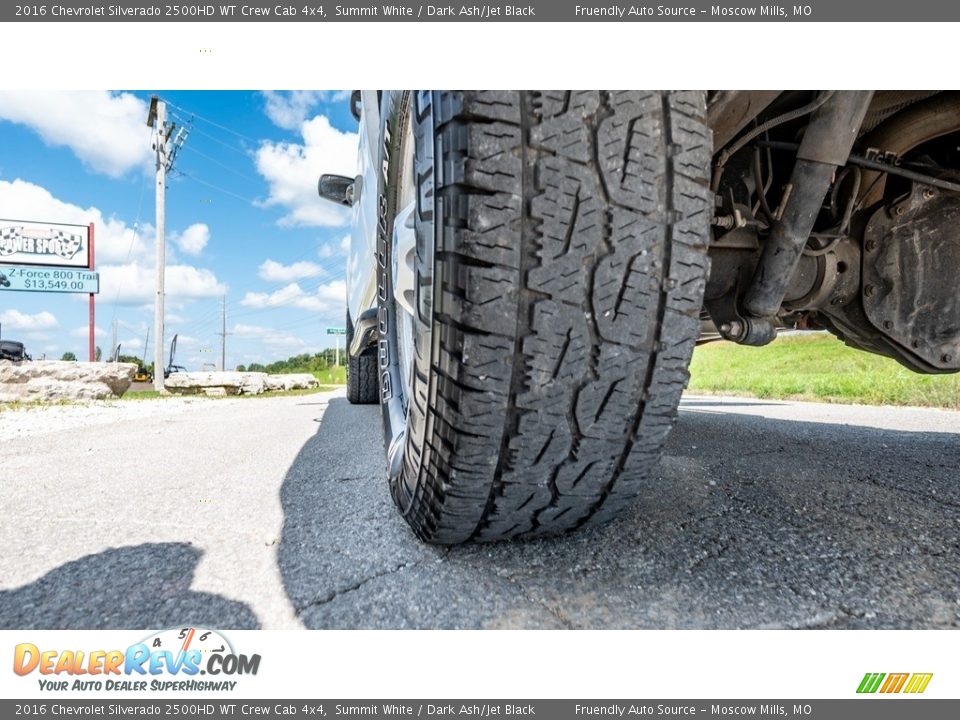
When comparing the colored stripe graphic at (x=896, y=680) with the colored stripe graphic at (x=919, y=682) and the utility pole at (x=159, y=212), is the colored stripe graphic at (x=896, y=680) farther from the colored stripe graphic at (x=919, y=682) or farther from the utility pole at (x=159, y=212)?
the utility pole at (x=159, y=212)

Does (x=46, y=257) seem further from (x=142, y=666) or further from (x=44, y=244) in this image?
(x=142, y=666)

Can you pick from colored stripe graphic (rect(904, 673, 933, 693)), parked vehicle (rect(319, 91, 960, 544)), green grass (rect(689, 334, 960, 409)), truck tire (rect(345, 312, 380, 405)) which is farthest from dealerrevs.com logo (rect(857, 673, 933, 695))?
truck tire (rect(345, 312, 380, 405))

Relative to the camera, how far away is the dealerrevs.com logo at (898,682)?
2.27 ft

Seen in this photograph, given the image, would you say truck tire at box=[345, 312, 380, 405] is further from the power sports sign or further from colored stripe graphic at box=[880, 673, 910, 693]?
the power sports sign

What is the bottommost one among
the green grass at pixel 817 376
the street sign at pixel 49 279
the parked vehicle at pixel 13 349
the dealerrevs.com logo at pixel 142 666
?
the parked vehicle at pixel 13 349

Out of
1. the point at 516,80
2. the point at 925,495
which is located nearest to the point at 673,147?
the point at 516,80

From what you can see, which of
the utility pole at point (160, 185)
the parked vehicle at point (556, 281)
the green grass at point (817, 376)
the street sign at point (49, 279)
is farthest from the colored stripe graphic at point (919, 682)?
the street sign at point (49, 279)

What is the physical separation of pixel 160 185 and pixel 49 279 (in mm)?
5226

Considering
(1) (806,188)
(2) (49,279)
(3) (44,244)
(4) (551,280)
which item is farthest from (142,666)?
(3) (44,244)

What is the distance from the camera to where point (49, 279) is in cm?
1422

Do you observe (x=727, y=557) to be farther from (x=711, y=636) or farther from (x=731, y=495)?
(x=731, y=495)

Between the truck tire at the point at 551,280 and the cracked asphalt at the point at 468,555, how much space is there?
181mm

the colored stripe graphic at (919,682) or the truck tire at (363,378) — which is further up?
the colored stripe graphic at (919,682)

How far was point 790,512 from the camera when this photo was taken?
1255 mm
